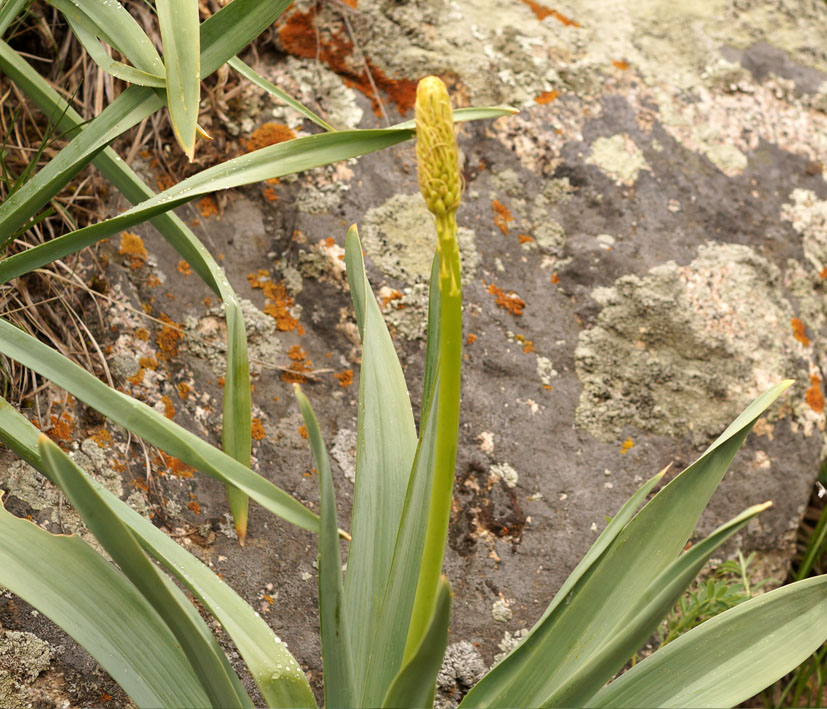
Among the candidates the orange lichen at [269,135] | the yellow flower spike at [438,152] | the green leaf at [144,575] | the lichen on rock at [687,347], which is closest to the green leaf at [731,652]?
the green leaf at [144,575]

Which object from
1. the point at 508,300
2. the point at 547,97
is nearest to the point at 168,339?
the point at 508,300

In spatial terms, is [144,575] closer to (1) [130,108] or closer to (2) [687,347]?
(1) [130,108]

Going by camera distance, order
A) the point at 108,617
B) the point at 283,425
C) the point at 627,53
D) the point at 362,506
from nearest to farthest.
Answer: the point at 108,617 < the point at 362,506 < the point at 283,425 < the point at 627,53

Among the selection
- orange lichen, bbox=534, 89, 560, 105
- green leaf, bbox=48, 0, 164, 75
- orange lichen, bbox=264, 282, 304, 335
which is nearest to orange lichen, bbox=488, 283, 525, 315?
orange lichen, bbox=264, 282, 304, 335

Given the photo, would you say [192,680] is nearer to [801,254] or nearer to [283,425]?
[283,425]

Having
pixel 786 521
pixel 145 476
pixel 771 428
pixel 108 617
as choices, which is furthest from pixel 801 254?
pixel 108 617

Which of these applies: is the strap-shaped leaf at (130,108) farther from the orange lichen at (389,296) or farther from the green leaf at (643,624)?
the green leaf at (643,624)
